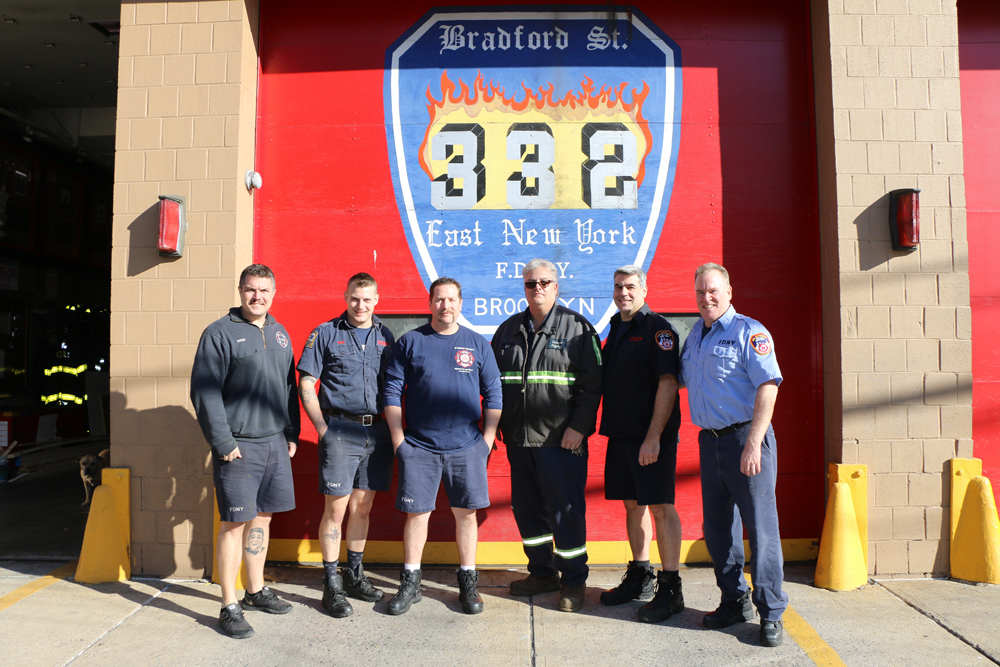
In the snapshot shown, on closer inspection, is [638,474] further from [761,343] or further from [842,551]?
[842,551]

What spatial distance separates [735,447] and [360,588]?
2373 millimetres

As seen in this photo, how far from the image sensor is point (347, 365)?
3541 millimetres

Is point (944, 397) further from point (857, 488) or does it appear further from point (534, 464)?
point (534, 464)

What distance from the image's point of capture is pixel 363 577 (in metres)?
3.67

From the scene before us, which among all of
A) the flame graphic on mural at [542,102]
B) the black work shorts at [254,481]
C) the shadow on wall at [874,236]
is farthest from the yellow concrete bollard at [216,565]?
the shadow on wall at [874,236]

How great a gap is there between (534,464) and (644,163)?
2.42 m

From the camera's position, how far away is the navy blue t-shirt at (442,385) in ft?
11.3

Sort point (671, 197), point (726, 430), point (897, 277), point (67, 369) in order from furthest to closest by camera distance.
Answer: point (67, 369) < point (671, 197) < point (897, 277) < point (726, 430)

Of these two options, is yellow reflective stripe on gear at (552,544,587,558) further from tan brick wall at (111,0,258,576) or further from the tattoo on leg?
tan brick wall at (111,0,258,576)

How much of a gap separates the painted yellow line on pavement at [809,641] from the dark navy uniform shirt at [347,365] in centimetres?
265

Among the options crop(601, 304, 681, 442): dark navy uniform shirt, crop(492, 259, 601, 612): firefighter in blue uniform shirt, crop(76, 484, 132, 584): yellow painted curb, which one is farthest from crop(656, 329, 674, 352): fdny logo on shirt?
crop(76, 484, 132, 584): yellow painted curb

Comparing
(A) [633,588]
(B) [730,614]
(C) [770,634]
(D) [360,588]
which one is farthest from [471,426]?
(C) [770,634]

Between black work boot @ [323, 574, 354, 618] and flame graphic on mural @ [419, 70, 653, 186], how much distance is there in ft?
9.45

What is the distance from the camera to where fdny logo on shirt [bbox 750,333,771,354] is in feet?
10.0
